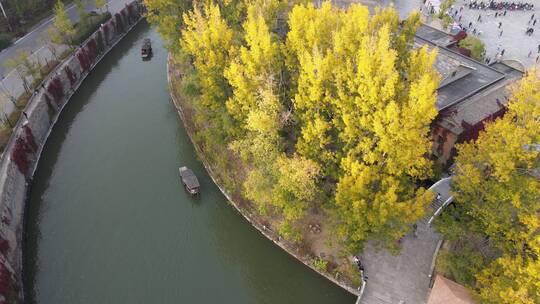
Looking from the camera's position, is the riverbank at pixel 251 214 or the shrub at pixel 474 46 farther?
the shrub at pixel 474 46

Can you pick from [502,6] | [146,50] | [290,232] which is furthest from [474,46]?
[146,50]

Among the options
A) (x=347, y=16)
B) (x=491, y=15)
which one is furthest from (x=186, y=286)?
(x=491, y=15)

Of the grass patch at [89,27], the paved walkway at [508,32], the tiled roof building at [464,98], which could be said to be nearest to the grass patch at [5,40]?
the grass patch at [89,27]

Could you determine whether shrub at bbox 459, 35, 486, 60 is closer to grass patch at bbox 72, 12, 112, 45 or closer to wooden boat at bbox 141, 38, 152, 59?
wooden boat at bbox 141, 38, 152, 59

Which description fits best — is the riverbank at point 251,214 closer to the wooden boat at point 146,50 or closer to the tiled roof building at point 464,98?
the wooden boat at point 146,50

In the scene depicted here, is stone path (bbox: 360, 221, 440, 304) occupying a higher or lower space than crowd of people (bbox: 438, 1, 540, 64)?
lower

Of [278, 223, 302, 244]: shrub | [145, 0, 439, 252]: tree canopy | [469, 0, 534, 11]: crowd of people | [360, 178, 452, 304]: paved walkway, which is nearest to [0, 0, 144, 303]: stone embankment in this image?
[145, 0, 439, 252]: tree canopy

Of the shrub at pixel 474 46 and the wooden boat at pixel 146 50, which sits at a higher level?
the shrub at pixel 474 46
